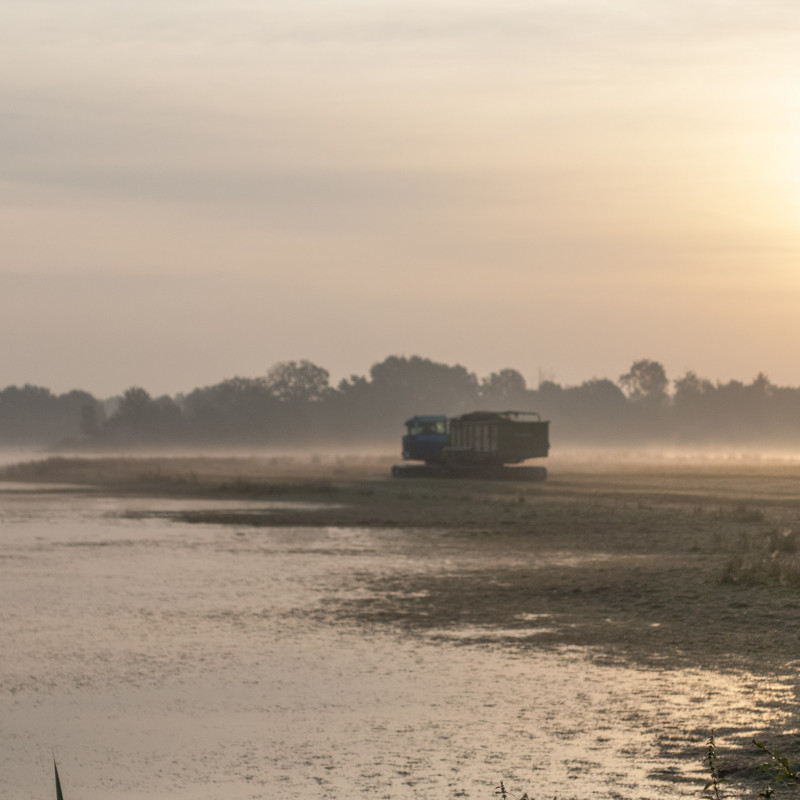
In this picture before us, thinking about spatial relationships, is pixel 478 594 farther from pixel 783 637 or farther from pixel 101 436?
pixel 101 436

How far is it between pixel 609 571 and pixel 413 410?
157 metres

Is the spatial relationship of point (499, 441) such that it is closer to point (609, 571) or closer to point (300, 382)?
point (609, 571)

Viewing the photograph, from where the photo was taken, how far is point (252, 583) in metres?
19.9

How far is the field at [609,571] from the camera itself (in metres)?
14.1

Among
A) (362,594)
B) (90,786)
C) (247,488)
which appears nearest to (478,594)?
(362,594)

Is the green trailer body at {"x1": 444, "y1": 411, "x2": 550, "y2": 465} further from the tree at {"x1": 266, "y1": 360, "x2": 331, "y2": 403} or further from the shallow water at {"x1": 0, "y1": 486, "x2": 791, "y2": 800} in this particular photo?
the tree at {"x1": 266, "y1": 360, "x2": 331, "y2": 403}

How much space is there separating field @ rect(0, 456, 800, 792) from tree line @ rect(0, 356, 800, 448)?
335 ft

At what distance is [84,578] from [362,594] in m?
5.08

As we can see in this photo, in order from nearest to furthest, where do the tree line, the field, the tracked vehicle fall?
the field → the tracked vehicle → the tree line

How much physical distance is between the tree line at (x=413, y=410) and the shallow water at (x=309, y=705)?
12561cm

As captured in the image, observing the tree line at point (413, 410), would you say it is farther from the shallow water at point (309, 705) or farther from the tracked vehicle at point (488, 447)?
the shallow water at point (309, 705)

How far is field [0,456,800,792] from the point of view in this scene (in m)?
14.1

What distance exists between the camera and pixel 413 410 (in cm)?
17775

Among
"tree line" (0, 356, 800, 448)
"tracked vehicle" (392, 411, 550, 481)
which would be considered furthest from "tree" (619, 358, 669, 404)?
"tracked vehicle" (392, 411, 550, 481)
